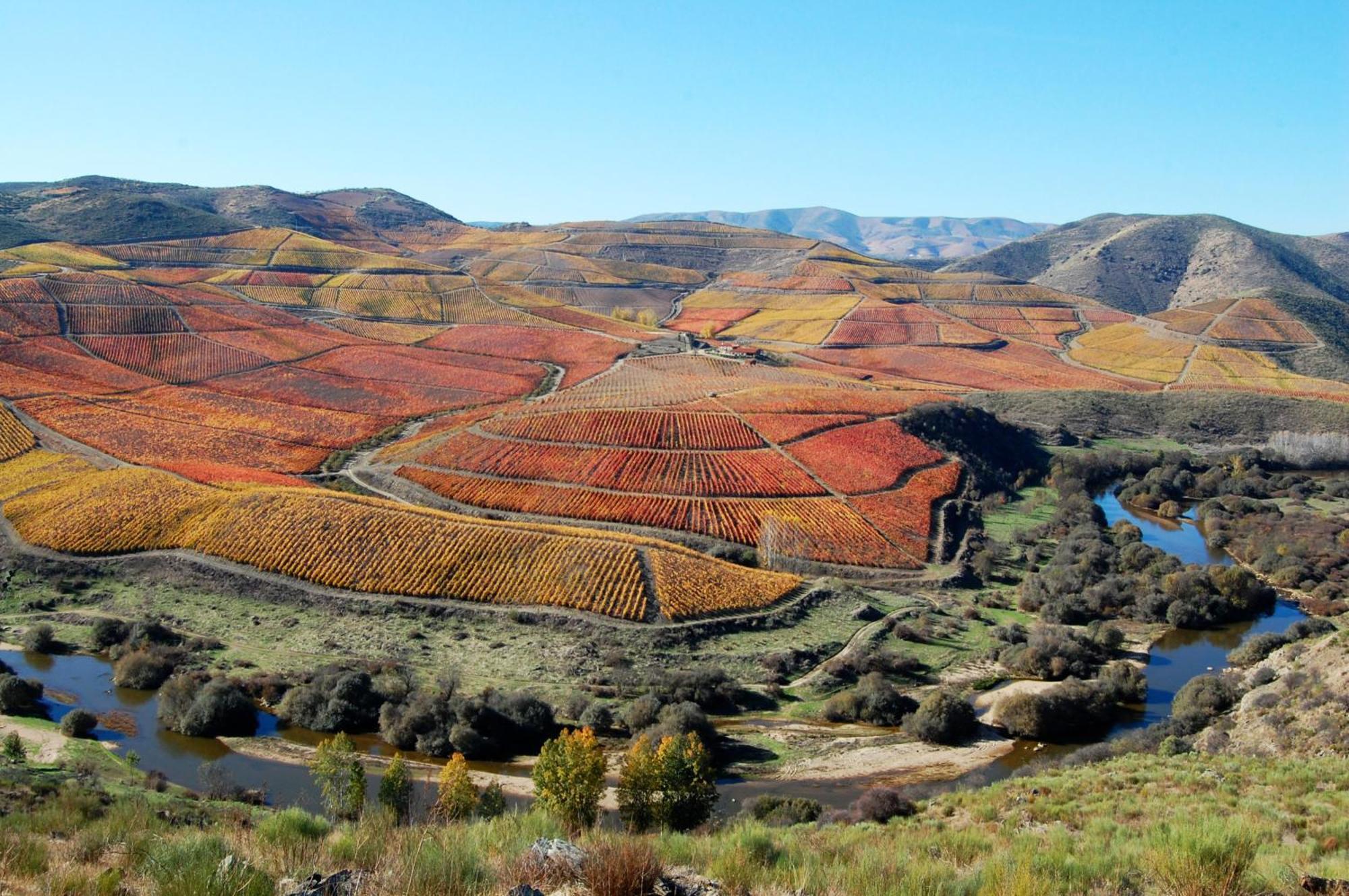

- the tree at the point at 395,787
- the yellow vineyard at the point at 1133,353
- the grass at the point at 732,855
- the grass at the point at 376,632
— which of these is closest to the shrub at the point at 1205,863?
the grass at the point at 732,855

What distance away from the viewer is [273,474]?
57469 mm

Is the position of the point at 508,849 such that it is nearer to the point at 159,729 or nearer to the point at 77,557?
the point at 159,729

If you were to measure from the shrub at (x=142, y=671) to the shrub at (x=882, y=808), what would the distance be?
26.0 meters

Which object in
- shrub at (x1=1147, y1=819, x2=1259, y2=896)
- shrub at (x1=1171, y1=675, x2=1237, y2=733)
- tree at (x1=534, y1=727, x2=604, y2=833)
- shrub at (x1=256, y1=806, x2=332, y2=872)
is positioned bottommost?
shrub at (x1=1171, y1=675, x2=1237, y2=733)

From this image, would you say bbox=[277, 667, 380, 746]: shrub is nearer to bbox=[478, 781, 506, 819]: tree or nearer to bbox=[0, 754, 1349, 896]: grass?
bbox=[478, 781, 506, 819]: tree

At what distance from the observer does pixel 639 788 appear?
798 inches

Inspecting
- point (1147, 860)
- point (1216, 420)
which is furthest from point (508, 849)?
point (1216, 420)

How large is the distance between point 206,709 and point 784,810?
1929cm

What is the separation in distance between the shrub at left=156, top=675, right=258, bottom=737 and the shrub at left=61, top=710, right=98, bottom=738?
216 centimetres

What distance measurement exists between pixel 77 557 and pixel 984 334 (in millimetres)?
130735

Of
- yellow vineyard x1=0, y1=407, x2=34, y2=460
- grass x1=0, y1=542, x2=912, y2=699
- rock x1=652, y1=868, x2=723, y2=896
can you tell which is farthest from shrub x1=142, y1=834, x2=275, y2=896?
yellow vineyard x1=0, y1=407, x2=34, y2=460

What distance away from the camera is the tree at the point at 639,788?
20094 mm

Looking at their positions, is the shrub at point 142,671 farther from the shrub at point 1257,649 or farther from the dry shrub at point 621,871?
the shrub at point 1257,649

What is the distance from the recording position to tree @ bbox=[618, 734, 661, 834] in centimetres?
2009
